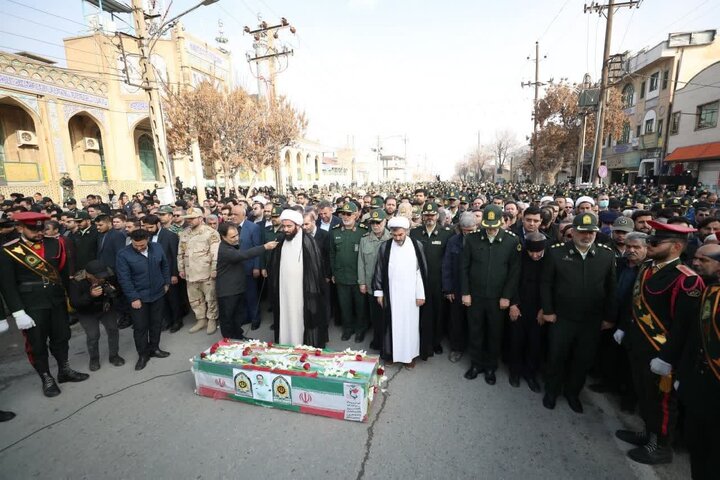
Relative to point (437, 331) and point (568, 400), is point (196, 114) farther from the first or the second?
point (568, 400)

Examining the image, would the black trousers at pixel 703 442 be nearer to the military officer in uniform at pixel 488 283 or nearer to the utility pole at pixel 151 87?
the military officer in uniform at pixel 488 283

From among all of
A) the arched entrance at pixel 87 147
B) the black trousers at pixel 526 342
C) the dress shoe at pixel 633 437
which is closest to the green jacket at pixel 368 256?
the black trousers at pixel 526 342

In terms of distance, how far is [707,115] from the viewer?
20.4 m

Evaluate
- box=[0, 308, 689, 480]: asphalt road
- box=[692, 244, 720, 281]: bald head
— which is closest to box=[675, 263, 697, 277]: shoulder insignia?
box=[692, 244, 720, 281]: bald head

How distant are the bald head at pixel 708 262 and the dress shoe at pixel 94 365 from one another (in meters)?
6.31

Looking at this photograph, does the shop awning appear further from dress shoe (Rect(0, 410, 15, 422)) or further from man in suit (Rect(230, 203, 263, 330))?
dress shoe (Rect(0, 410, 15, 422))

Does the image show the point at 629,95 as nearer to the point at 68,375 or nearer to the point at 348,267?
the point at 348,267

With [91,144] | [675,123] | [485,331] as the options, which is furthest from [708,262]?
[675,123]

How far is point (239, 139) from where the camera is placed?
17.2m

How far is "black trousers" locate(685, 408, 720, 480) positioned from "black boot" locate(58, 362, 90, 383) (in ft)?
19.5

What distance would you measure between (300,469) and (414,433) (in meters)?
1.07

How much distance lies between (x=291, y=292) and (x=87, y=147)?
981 inches

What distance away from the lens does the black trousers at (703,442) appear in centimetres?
206

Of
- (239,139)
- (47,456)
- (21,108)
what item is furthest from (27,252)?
(21,108)
